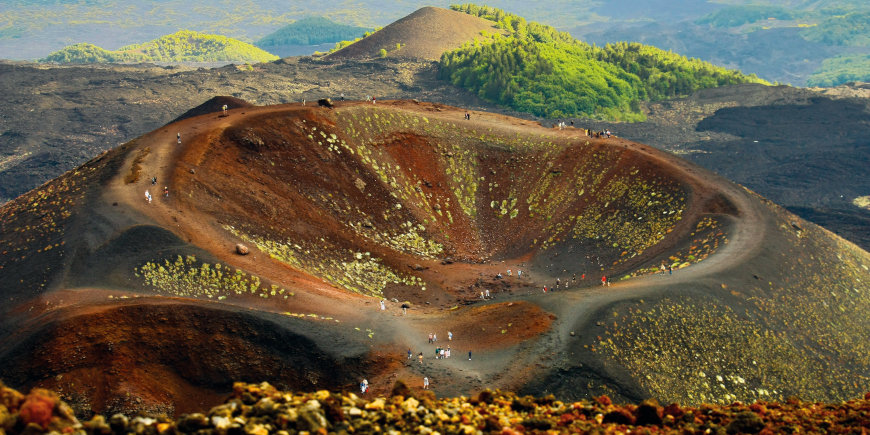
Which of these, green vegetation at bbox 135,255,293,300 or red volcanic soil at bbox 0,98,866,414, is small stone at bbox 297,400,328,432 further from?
green vegetation at bbox 135,255,293,300

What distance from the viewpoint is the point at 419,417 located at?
2016 cm

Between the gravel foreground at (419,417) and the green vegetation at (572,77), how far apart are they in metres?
130

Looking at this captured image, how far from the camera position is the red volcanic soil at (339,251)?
36281mm

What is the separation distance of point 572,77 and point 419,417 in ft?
485

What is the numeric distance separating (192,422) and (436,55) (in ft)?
597

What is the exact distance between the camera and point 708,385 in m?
37.9

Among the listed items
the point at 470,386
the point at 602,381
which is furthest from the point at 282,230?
the point at 602,381

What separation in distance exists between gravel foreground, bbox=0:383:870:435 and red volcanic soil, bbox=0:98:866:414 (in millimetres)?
13543

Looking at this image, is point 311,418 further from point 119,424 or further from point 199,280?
point 199,280

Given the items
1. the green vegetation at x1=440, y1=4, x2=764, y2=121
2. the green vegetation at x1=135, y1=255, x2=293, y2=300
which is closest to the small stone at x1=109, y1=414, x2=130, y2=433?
the green vegetation at x1=135, y1=255, x2=293, y2=300

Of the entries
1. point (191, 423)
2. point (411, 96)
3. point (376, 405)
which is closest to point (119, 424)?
point (191, 423)

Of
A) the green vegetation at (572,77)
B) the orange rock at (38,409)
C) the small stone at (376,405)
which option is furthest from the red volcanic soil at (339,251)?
the green vegetation at (572,77)

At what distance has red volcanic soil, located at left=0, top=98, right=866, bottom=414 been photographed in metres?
36.3

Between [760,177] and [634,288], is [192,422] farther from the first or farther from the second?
[760,177]
